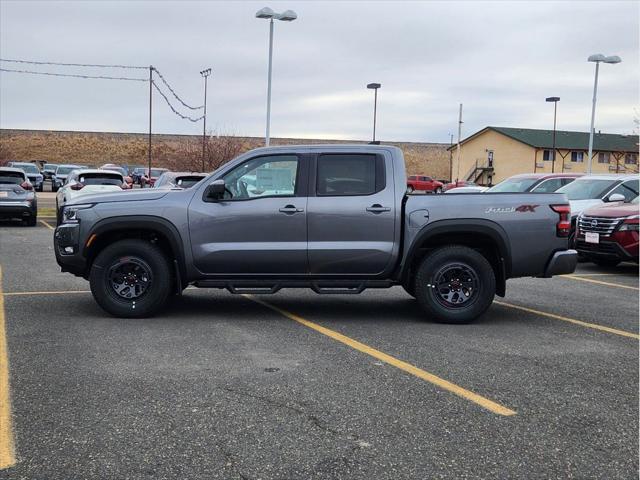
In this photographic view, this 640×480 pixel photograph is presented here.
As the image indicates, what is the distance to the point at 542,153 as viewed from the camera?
2510 inches

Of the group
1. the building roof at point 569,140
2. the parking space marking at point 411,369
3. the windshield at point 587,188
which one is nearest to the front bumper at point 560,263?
the parking space marking at point 411,369

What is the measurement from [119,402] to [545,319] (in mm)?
5267

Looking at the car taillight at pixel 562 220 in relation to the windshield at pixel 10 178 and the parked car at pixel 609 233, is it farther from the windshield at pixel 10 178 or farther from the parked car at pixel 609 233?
the windshield at pixel 10 178

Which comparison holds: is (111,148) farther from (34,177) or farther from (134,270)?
(134,270)

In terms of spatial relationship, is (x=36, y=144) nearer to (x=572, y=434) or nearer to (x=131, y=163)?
(x=131, y=163)

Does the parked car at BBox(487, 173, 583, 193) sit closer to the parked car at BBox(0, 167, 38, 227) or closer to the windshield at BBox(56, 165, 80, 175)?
the parked car at BBox(0, 167, 38, 227)

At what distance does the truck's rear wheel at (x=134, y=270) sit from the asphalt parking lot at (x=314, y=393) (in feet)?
0.71

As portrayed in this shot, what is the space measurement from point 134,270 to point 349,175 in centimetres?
258

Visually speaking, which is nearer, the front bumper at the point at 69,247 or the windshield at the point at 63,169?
the front bumper at the point at 69,247

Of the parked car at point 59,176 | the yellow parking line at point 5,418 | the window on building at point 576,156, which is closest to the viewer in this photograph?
the yellow parking line at point 5,418

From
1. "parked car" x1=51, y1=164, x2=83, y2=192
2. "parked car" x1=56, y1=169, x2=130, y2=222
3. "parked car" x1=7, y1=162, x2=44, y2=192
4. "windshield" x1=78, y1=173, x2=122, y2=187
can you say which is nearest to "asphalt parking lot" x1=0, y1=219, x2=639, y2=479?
"parked car" x1=56, y1=169, x2=130, y2=222

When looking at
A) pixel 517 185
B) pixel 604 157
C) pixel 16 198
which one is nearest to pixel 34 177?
pixel 16 198

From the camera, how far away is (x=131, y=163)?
9006 centimetres

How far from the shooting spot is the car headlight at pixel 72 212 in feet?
25.2
